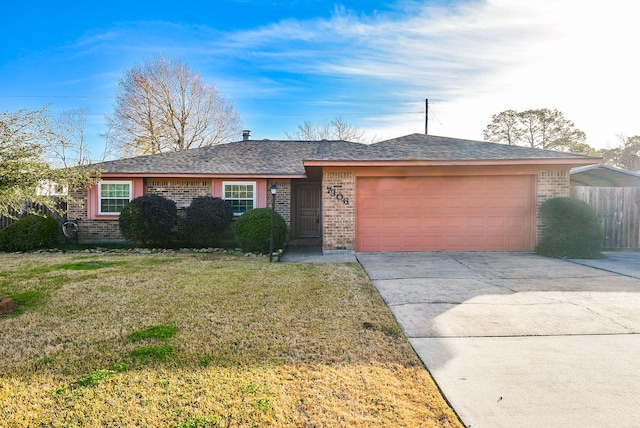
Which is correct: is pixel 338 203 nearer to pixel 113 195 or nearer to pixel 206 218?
pixel 206 218

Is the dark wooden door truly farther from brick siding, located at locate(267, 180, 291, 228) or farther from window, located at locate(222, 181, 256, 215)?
window, located at locate(222, 181, 256, 215)

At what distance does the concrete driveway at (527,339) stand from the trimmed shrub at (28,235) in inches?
410

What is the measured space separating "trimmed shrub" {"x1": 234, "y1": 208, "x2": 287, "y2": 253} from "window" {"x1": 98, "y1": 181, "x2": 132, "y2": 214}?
4845 millimetres

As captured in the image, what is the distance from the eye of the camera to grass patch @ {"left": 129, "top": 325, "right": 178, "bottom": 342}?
3.73 m

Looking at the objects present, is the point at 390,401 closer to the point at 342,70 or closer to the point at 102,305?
the point at 102,305

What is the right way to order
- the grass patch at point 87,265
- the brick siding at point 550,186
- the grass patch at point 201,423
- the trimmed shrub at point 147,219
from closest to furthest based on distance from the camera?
the grass patch at point 201,423 < the grass patch at point 87,265 < the brick siding at point 550,186 < the trimmed shrub at point 147,219

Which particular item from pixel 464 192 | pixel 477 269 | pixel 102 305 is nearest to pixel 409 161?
pixel 464 192

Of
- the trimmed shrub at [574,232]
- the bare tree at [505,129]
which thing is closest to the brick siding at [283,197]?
the trimmed shrub at [574,232]

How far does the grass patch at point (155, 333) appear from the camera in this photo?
12.2 feet

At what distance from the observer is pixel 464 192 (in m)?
9.81

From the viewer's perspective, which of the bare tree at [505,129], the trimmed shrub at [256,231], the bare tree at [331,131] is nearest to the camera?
the trimmed shrub at [256,231]

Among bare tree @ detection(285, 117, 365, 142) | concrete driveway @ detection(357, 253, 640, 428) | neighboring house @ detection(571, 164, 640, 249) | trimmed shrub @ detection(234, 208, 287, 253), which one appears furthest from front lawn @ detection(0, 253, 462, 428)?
bare tree @ detection(285, 117, 365, 142)

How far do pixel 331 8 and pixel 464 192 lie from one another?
20.7 ft

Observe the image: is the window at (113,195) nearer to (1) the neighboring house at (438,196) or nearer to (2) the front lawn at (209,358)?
(1) the neighboring house at (438,196)
